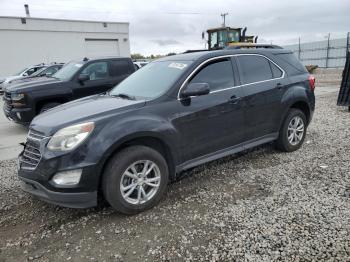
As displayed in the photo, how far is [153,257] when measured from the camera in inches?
110

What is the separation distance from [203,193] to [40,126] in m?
2.17

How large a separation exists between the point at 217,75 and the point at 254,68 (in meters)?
0.81

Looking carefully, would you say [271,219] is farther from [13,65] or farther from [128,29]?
[128,29]

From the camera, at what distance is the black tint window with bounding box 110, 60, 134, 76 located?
8801 millimetres

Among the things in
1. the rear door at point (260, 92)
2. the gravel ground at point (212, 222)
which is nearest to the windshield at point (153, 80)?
the rear door at point (260, 92)

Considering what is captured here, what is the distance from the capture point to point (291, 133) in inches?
210

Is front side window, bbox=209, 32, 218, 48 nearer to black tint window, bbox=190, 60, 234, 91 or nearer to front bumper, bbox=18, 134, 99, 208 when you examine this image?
black tint window, bbox=190, 60, 234, 91

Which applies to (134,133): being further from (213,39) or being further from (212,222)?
(213,39)

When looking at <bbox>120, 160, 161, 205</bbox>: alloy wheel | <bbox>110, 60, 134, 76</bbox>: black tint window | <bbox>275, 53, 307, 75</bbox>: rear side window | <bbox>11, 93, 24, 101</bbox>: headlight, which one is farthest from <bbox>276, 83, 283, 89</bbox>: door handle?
<bbox>11, 93, 24, 101</bbox>: headlight

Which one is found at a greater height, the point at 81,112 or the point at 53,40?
the point at 53,40

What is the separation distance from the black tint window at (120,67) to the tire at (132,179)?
5.77 meters

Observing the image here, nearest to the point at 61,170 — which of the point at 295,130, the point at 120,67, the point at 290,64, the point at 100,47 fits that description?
the point at 295,130

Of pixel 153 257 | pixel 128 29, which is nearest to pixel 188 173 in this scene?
pixel 153 257

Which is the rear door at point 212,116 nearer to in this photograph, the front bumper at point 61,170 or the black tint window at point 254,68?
the black tint window at point 254,68
